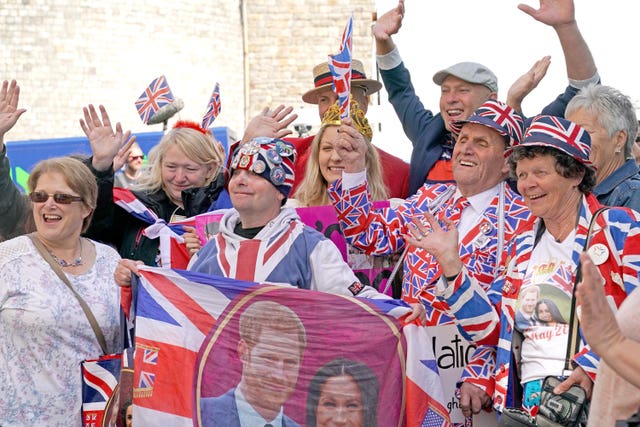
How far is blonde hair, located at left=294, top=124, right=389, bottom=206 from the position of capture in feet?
19.4

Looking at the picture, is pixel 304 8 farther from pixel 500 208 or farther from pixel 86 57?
pixel 500 208

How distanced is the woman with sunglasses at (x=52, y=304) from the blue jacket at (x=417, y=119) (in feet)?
6.13

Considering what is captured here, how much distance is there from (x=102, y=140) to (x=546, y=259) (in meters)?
2.60

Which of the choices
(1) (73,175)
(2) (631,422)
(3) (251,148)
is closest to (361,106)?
(3) (251,148)

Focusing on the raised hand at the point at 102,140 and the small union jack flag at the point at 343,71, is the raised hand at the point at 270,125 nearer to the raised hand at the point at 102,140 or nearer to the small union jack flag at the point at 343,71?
Answer: the small union jack flag at the point at 343,71

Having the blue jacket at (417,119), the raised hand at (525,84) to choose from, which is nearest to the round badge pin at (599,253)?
the blue jacket at (417,119)

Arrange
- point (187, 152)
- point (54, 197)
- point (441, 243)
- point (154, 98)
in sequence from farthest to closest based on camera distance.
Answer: point (154, 98) < point (187, 152) < point (54, 197) < point (441, 243)

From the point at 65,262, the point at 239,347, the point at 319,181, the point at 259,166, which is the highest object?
the point at 259,166

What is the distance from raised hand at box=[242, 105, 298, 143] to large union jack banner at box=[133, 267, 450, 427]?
120 cm

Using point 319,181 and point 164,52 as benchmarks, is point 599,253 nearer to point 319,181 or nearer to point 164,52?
point 319,181

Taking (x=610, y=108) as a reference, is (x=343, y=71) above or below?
above

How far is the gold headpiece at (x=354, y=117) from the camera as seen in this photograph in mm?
5996

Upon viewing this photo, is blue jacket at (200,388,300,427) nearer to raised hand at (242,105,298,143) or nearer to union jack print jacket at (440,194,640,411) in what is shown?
union jack print jacket at (440,194,640,411)

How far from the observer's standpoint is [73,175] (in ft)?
17.0
